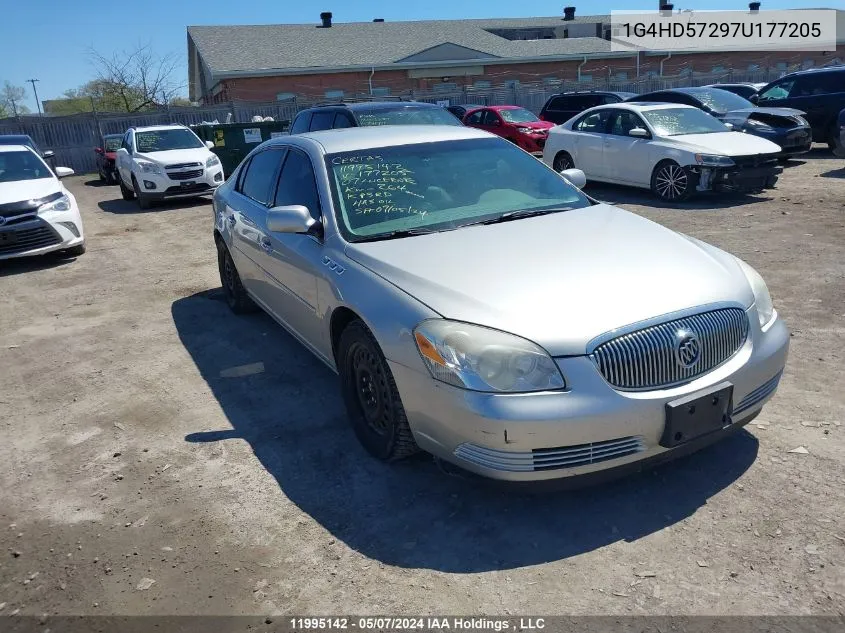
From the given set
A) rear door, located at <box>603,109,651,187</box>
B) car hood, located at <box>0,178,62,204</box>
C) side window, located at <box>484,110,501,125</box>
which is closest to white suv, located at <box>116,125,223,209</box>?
car hood, located at <box>0,178,62,204</box>

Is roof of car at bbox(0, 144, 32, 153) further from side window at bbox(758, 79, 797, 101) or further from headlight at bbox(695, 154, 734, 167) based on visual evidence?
side window at bbox(758, 79, 797, 101)

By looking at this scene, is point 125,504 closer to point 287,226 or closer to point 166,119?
point 287,226

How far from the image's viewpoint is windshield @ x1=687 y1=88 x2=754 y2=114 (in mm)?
14359

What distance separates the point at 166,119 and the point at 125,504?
80.3 feet

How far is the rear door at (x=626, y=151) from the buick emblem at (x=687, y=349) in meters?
8.72

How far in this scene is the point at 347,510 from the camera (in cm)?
335

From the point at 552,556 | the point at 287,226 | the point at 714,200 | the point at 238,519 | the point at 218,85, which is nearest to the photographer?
the point at 552,556

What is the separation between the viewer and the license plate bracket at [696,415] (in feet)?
9.73

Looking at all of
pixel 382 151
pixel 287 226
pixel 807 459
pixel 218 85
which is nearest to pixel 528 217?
pixel 382 151

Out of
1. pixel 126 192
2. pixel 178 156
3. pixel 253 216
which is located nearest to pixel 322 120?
pixel 178 156

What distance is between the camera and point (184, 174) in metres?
14.2

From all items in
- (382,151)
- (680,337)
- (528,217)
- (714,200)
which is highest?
(382,151)

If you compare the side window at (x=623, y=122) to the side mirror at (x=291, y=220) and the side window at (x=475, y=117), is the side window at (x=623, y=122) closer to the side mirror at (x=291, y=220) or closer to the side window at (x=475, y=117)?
the side window at (x=475, y=117)

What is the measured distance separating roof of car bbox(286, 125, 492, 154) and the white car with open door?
5.70 metres
